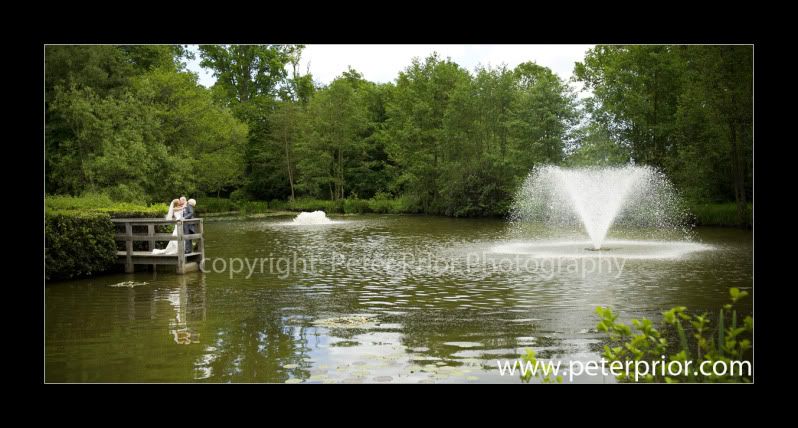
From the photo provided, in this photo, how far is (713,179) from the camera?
3191 centimetres

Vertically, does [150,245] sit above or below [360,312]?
above

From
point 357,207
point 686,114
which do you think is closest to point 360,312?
point 686,114

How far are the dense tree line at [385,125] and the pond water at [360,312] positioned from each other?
11.1m

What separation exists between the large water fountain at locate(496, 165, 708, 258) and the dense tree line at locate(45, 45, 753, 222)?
1005 millimetres

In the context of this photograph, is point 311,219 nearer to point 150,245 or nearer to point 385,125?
point 150,245

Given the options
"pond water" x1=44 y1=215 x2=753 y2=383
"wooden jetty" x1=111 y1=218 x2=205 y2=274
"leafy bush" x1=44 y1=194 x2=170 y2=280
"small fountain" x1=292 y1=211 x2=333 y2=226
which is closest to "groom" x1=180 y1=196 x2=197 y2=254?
"wooden jetty" x1=111 y1=218 x2=205 y2=274

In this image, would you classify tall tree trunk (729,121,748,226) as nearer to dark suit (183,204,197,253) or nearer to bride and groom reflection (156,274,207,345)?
dark suit (183,204,197,253)

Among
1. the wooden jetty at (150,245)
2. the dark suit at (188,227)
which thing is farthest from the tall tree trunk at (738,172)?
the wooden jetty at (150,245)

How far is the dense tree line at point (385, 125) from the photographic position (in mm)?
26578

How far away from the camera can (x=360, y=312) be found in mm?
10539

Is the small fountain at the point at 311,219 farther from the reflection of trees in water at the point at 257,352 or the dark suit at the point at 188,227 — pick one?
the reflection of trees in water at the point at 257,352

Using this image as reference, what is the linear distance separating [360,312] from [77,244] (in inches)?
288

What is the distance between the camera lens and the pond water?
7309 mm

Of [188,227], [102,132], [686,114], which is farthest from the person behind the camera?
[686,114]
